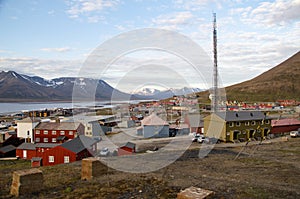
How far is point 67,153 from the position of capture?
25.2 m

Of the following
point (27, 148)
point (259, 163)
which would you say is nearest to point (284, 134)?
point (259, 163)

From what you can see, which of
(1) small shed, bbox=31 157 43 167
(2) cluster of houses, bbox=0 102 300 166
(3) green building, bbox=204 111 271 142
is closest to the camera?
(1) small shed, bbox=31 157 43 167

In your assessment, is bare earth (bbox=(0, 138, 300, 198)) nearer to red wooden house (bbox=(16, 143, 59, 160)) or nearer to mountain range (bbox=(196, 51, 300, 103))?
red wooden house (bbox=(16, 143, 59, 160))

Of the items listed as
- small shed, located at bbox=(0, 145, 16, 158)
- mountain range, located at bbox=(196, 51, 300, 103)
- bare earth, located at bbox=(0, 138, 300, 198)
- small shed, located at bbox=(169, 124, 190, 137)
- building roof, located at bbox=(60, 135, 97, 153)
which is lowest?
small shed, located at bbox=(0, 145, 16, 158)

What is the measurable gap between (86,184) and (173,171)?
507cm

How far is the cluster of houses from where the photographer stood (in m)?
26.3

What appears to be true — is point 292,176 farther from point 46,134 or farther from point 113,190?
point 46,134

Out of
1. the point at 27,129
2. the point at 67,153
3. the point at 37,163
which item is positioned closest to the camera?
the point at 67,153

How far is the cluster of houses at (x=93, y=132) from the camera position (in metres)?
26.3

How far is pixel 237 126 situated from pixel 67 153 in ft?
69.1

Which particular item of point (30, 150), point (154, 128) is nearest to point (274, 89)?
point (154, 128)

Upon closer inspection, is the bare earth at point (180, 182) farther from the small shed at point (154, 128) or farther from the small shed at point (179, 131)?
the small shed at point (179, 131)

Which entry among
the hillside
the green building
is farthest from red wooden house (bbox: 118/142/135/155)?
the hillside

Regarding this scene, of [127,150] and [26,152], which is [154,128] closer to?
[127,150]
